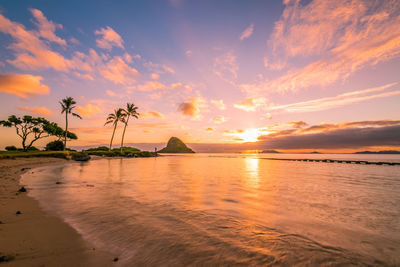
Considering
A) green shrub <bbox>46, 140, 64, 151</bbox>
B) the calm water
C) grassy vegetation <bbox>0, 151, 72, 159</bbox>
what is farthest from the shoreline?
green shrub <bbox>46, 140, 64, 151</bbox>

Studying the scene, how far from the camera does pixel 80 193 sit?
29.1ft

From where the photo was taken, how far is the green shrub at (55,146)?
52931 millimetres

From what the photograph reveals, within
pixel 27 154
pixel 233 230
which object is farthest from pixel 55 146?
pixel 233 230

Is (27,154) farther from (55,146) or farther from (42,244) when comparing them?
(42,244)

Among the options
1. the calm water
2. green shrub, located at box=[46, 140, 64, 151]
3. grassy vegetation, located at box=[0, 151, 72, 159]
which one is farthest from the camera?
green shrub, located at box=[46, 140, 64, 151]

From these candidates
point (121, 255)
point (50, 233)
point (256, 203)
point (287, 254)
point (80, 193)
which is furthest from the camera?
point (80, 193)

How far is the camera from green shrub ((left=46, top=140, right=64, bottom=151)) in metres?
52.9

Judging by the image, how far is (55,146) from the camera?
175 feet

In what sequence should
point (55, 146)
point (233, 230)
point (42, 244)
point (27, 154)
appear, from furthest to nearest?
point (55, 146) → point (27, 154) → point (233, 230) → point (42, 244)

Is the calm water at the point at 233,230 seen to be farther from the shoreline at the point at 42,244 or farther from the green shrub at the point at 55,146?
the green shrub at the point at 55,146

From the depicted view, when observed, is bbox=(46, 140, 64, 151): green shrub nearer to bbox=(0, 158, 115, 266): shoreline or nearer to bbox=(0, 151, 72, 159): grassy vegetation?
bbox=(0, 151, 72, 159): grassy vegetation

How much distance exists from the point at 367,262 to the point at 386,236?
2.21 meters

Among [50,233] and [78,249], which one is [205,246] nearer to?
[78,249]

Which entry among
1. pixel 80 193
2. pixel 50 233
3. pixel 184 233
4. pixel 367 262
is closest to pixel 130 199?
pixel 80 193
